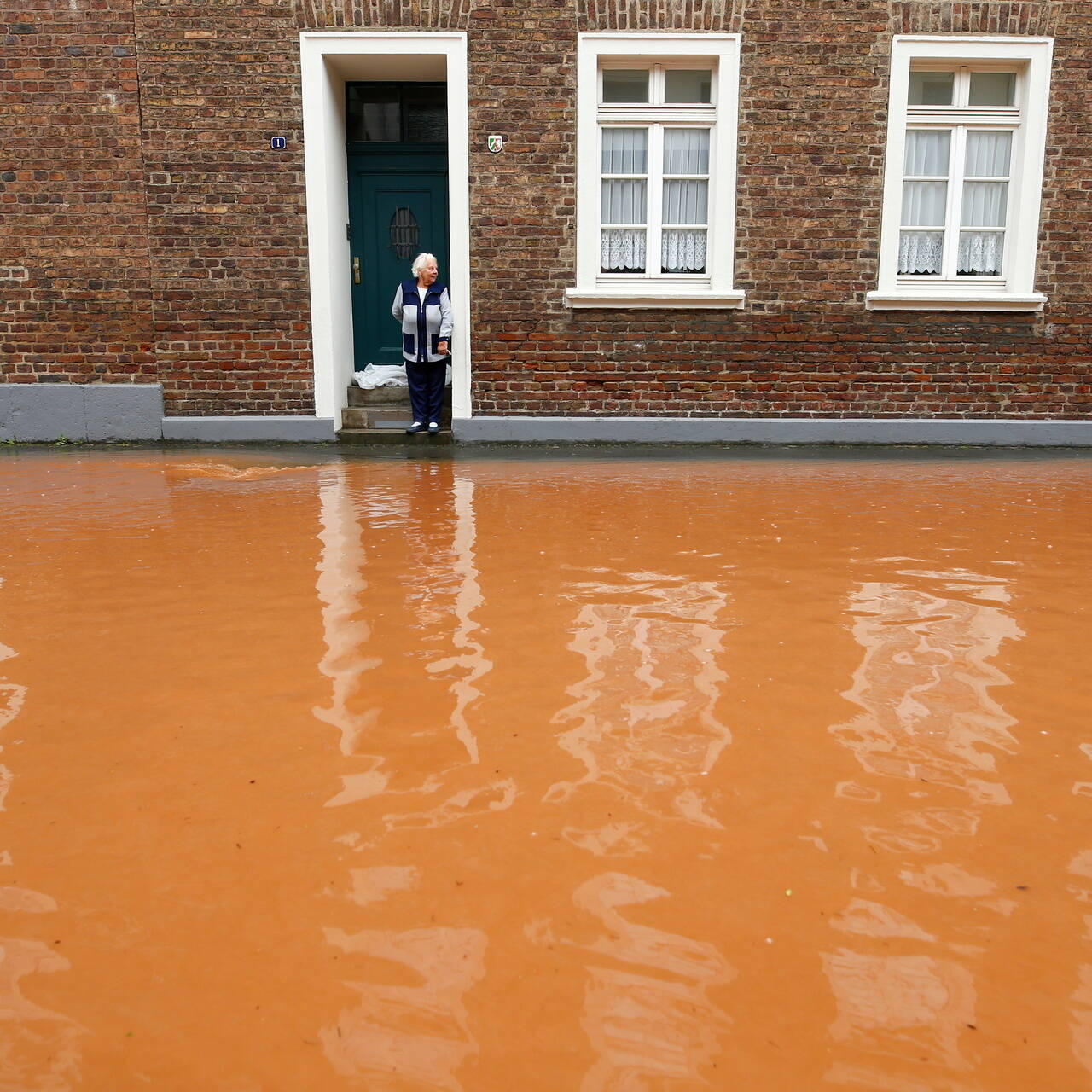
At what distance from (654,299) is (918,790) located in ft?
26.5

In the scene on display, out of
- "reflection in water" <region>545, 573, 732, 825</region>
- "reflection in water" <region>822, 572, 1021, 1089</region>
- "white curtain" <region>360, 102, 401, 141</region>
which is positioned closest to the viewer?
"reflection in water" <region>822, 572, 1021, 1089</region>

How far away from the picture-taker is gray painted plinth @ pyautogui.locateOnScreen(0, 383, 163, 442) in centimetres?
1043

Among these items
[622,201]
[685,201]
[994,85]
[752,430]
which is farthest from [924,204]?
[622,201]

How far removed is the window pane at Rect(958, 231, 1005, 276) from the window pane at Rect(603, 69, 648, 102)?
336cm

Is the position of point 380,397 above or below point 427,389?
below

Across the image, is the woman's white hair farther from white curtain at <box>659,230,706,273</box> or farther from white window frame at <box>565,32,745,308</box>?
white curtain at <box>659,230,706,273</box>

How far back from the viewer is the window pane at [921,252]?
10.6 meters

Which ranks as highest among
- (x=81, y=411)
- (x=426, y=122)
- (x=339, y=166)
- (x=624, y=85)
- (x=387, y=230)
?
(x=624, y=85)

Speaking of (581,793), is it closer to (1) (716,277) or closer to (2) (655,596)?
(2) (655,596)

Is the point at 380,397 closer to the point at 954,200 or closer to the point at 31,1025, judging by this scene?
the point at 954,200

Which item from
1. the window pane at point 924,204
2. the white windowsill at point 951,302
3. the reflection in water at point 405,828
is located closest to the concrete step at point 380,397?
the white windowsill at point 951,302

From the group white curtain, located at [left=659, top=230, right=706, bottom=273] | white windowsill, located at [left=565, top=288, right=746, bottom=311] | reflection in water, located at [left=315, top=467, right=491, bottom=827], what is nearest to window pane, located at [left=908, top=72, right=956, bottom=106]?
white curtain, located at [left=659, top=230, right=706, bottom=273]

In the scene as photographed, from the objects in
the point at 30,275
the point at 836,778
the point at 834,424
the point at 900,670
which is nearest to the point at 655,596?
the point at 900,670

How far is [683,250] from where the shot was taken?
10656mm
